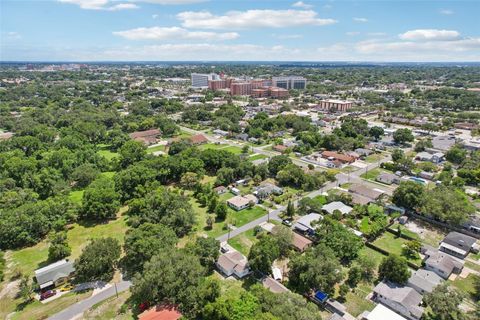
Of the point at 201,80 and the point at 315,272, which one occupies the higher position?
the point at 201,80

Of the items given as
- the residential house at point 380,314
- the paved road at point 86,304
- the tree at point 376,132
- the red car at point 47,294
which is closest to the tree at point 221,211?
the paved road at point 86,304

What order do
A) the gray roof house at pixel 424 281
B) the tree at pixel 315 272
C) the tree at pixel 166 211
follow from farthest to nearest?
the tree at pixel 166 211, the gray roof house at pixel 424 281, the tree at pixel 315 272

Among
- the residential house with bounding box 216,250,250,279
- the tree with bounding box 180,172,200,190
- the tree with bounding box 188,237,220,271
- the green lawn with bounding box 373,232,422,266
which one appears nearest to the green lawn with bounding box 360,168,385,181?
the green lawn with bounding box 373,232,422,266

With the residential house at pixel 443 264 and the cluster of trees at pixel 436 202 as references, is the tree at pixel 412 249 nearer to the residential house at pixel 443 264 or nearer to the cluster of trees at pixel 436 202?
the residential house at pixel 443 264

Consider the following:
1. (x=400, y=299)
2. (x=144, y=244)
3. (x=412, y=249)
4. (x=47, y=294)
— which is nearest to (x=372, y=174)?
(x=412, y=249)

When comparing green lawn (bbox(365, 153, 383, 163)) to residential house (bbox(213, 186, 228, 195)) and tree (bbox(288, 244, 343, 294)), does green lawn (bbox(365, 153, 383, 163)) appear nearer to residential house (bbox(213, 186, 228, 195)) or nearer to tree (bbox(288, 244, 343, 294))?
residential house (bbox(213, 186, 228, 195))

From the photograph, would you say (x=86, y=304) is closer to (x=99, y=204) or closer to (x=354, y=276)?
(x=99, y=204)
